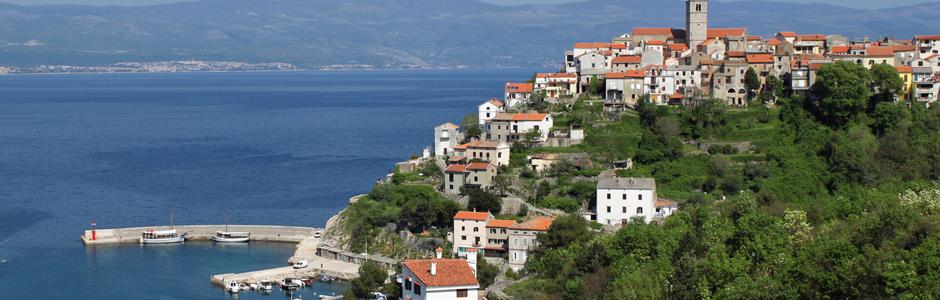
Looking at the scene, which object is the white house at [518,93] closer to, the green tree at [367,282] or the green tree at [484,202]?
the green tree at [484,202]

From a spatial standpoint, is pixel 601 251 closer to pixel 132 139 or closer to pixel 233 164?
pixel 233 164

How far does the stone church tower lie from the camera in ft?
153

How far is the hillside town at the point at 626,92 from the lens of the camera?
109ft

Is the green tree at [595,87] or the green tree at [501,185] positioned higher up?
the green tree at [595,87]

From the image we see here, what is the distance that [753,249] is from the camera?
23734 mm

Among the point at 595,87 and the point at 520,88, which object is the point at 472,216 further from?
the point at 520,88

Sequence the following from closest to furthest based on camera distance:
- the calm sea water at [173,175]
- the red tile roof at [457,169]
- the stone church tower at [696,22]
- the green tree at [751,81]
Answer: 1. the calm sea water at [173,175]
2. the red tile roof at [457,169]
3. the green tree at [751,81]
4. the stone church tower at [696,22]

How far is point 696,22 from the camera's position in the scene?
4700cm

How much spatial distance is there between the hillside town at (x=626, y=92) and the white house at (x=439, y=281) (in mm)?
5195

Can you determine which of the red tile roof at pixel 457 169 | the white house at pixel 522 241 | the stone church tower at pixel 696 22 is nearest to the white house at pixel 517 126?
the red tile roof at pixel 457 169

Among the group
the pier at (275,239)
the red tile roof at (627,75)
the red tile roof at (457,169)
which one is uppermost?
the red tile roof at (627,75)

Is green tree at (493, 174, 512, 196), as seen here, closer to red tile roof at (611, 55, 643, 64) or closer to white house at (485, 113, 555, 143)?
white house at (485, 113, 555, 143)

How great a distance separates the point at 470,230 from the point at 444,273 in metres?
9.06

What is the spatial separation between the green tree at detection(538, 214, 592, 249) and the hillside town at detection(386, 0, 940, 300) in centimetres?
67
